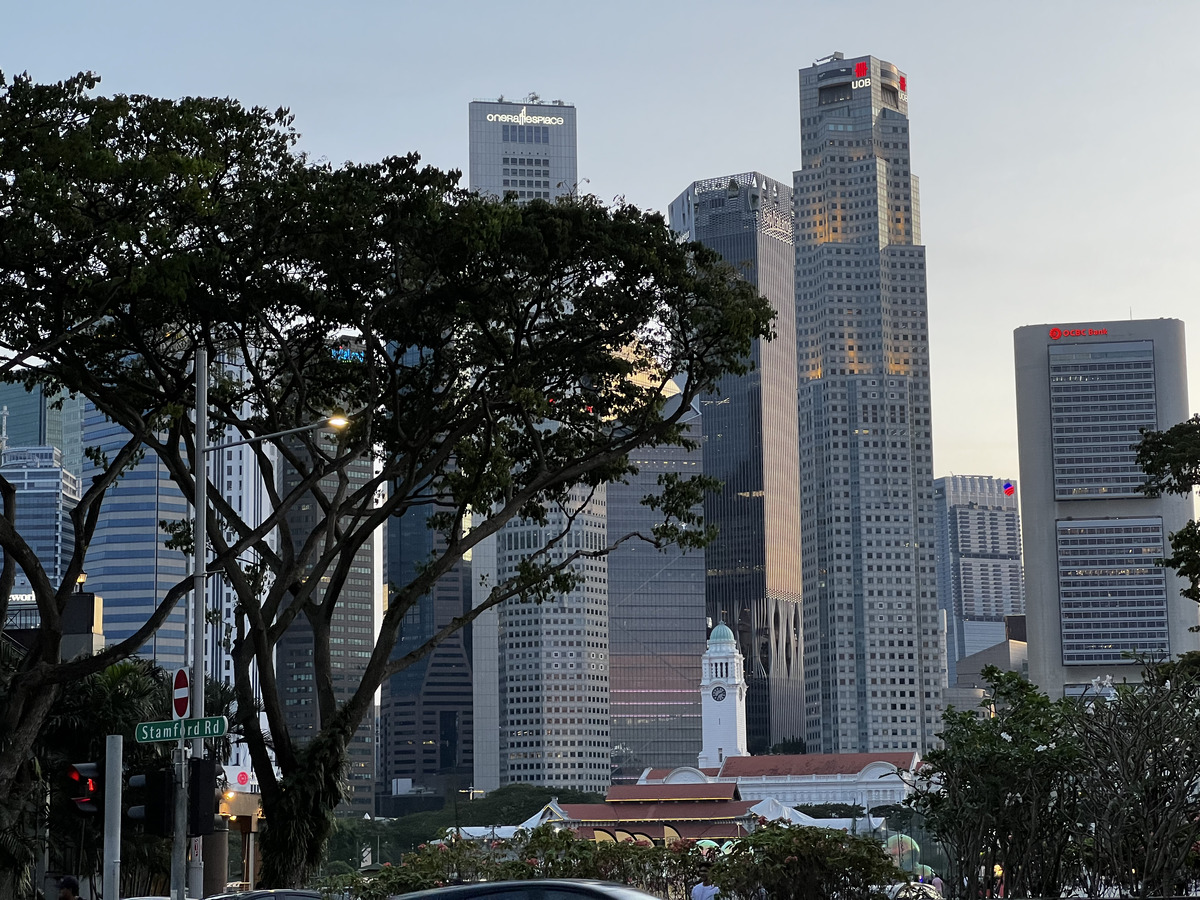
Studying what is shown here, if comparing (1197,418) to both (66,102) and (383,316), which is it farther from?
(66,102)

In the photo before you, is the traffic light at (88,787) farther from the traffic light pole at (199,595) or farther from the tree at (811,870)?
the tree at (811,870)

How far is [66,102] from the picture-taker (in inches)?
890

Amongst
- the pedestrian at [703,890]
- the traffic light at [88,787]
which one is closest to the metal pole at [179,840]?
the traffic light at [88,787]

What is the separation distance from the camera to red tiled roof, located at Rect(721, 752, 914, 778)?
168 metres

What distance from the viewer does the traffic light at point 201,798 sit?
699 inches

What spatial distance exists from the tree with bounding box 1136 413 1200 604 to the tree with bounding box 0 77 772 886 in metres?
12.9

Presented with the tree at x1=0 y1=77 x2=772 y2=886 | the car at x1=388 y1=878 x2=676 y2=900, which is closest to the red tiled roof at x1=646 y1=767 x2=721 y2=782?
the tree at x1=0 y1=77 x2=772 y2=886

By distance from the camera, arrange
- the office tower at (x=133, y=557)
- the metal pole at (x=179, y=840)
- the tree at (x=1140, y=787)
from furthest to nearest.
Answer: the office tower at (x=133, y=557)
the tree at (x=1140, y=787)
the metal pole at (x=179, y=840)

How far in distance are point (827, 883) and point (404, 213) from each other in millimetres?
13116

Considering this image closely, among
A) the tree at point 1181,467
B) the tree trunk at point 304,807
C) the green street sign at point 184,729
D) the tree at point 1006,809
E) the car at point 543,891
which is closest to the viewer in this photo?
the car at point 543,891

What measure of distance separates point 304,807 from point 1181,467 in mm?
21895

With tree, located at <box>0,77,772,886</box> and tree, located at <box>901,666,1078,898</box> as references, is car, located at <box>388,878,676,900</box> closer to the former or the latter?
tree, located at <box>901,666,1078,898</box>

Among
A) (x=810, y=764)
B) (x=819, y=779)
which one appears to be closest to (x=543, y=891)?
(x=819, y=779)

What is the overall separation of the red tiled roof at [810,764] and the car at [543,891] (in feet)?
512
